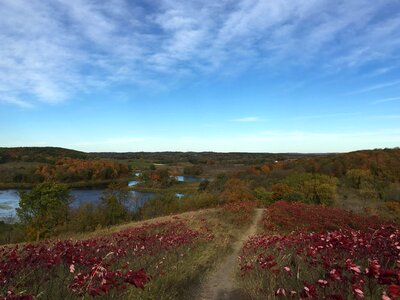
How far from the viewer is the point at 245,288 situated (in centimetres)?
632

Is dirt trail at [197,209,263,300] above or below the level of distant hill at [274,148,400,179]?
below

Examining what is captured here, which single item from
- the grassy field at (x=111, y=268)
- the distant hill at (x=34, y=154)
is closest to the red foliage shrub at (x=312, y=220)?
the grassy field at (x=111, y=268)

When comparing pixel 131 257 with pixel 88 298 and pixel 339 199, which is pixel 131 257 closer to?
pixel 88 298

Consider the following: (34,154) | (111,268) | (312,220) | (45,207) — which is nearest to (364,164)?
(312,220)

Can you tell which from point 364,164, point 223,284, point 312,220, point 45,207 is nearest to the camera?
point 223,284

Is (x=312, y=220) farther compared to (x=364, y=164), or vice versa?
(x=364, y=164)

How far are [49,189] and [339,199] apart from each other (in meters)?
28.9

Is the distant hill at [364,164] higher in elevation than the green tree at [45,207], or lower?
higher

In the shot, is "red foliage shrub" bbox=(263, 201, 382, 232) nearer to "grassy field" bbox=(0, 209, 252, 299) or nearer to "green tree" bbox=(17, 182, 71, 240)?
"grassy field" bbox=(0, 209, 252, 299)

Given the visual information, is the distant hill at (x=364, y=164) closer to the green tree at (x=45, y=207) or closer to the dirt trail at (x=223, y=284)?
the green tree at (x=45, y=207)

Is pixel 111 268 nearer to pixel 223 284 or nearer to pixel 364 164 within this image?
pixel 223 284

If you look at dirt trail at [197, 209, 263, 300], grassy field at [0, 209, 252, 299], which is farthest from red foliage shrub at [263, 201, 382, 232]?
dirt trail at [197, 209, 263, 300]

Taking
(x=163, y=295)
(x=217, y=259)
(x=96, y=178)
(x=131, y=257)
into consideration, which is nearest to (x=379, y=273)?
(x=163, y=295)

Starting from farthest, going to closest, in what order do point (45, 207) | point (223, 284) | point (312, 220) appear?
point (45, 207)
point (312, 220)
point (223, 284)
